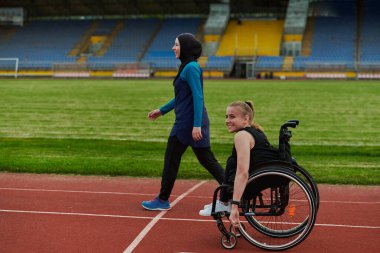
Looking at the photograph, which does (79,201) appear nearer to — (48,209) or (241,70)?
(48,209)

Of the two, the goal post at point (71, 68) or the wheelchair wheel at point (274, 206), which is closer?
the wheelchair wheel at point (274, 206)

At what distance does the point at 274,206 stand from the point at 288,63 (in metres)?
48.1

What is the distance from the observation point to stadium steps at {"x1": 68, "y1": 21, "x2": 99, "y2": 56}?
61.2 meters

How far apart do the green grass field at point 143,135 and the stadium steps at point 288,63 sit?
2457 centimetres

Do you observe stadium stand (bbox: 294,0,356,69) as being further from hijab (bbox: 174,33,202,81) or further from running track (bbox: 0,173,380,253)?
hijab (bbox: 174,33,202,81)

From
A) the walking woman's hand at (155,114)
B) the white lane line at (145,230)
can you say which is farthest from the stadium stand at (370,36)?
the walking woman's hand at (155,114)

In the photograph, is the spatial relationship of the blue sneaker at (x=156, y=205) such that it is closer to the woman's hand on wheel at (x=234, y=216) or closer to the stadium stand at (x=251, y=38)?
the woman's hand on wheel at (x=234, y=216)

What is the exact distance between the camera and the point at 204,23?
207 ft

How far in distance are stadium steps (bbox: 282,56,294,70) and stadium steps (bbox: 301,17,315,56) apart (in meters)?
2.29

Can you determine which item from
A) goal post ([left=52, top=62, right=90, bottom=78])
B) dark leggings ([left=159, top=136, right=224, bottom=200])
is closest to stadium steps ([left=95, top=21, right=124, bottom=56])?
goal post ([left=52, top=62, right=90, bottom=78])

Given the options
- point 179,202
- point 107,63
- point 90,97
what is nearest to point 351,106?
point 90,97

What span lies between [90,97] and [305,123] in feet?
43.3

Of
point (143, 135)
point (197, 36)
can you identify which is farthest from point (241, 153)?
point (197, 36)

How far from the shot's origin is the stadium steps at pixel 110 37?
61.3 metres
